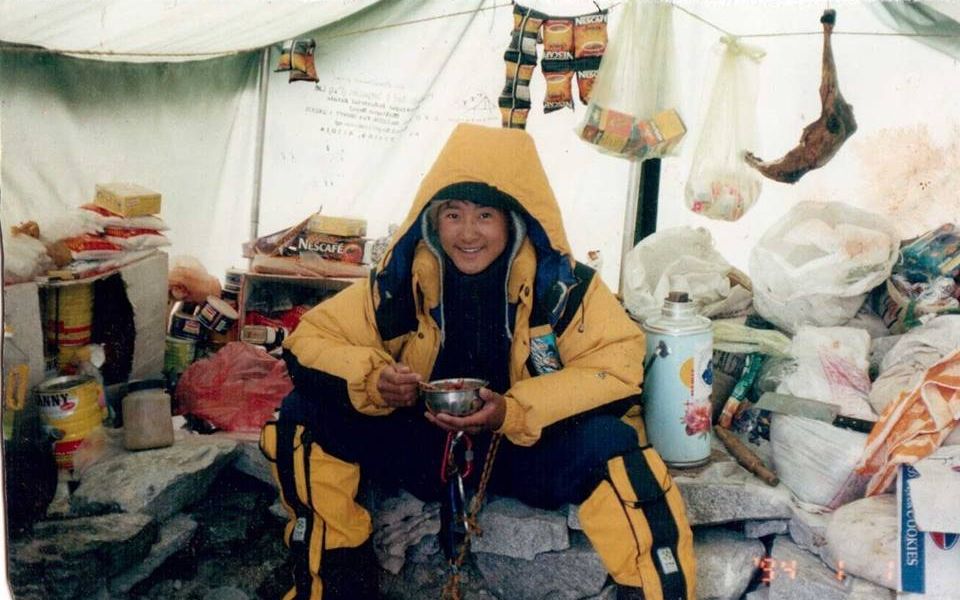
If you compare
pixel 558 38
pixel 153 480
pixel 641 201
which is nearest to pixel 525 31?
pixel 558 38

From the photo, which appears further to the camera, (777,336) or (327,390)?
(777,336)

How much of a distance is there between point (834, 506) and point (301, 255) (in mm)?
2589

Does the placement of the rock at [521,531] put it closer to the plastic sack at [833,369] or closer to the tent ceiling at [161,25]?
the plastic sack at [833,369]

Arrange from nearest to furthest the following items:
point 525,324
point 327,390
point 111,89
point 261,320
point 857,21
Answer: point 327,390
point 525,324
point 857,21
point 111,89
point 261,320

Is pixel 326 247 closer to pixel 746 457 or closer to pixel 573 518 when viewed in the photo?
pixel 573 518

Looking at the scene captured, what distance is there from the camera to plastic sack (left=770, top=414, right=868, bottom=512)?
223 centimetres

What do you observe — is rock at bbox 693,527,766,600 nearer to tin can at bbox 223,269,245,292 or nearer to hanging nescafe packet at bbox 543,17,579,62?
hanging nescafe packet at bbox 543,17,579,62

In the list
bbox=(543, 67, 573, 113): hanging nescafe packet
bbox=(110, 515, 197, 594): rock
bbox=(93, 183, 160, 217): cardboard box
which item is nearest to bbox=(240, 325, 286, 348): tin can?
bbox=(93, 183, 160, 217): cardboard box

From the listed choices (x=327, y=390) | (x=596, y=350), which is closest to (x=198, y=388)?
(x=327, y=390)

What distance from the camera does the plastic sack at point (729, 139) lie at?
327cm

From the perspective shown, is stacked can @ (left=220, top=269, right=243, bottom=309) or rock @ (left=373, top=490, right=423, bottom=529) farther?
stacked can @ (left=220, top=269, right=243, bottom=309)

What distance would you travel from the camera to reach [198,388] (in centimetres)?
317

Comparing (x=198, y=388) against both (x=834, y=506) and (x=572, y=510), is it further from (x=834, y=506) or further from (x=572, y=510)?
(x=834, y=506)

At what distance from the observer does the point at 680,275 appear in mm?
3062
